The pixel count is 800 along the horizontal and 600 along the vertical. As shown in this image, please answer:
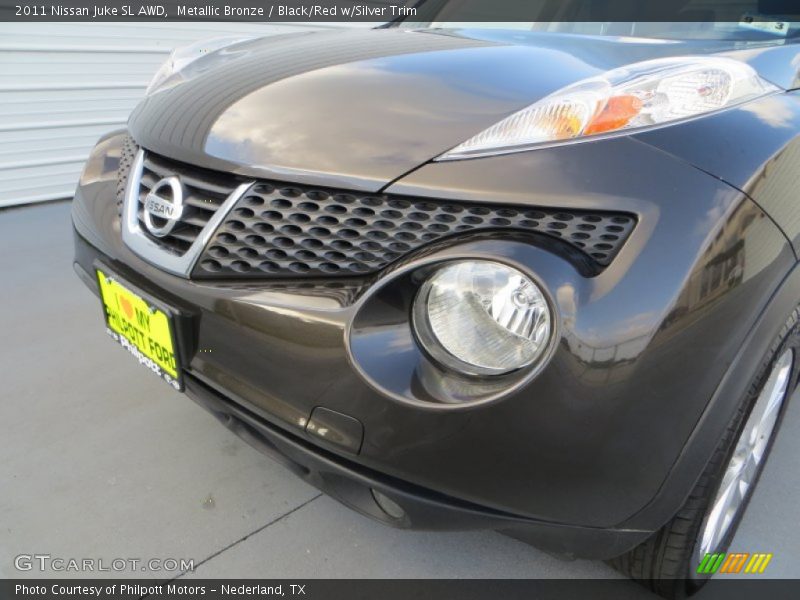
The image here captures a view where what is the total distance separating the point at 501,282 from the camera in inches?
41.5

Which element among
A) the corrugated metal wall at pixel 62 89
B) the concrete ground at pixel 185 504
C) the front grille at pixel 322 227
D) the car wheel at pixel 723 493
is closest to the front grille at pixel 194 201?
the front grille at pixel 322 227

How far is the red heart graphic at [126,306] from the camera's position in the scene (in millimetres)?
1465

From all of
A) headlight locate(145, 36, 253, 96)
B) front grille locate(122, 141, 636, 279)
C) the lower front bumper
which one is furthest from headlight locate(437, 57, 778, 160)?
headlight locate(145, 36, 253, 96)

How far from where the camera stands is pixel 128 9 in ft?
15.3

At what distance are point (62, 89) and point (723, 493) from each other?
4805mm

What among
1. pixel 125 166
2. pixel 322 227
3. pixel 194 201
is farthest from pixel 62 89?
pixel 322 227

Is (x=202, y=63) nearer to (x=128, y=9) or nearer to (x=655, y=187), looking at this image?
(x=655, y=187)

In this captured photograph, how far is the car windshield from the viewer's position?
1.77 metres

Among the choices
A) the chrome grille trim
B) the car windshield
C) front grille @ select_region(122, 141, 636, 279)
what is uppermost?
the car windshield

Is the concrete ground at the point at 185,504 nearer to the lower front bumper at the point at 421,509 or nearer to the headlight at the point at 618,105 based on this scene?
the lower front bumper at the point at 421,509

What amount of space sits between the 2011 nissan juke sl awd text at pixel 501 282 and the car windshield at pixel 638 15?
40 centimetres

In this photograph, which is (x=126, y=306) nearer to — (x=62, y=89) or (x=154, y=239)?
(x=154, y=239)

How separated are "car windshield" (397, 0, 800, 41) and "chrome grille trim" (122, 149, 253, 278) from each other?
113 cm

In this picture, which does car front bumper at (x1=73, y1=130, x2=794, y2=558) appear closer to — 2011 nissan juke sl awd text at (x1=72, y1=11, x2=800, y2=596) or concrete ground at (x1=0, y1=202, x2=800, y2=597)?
2011 nissan juke sl awd text at (x1=72, y1=11, x2=800, y2=596)
